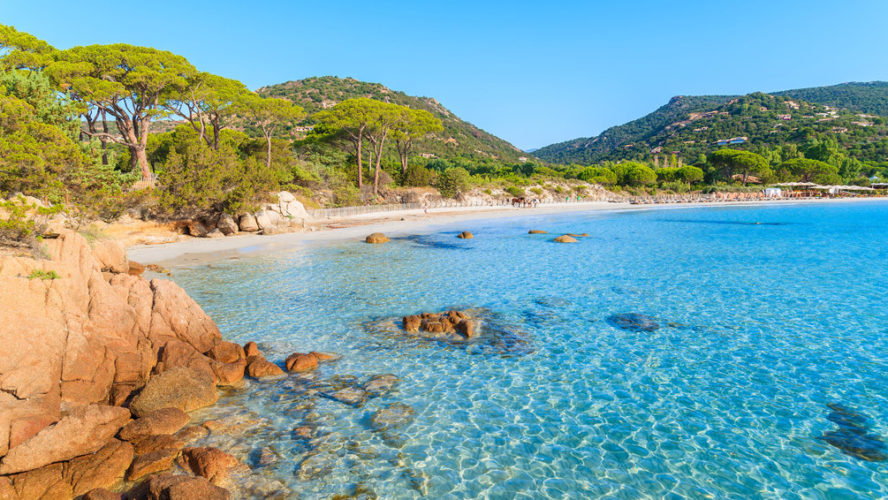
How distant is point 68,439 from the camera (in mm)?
5562

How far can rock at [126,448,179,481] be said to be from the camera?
17.7ft

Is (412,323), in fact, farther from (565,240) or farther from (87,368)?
(565,240)

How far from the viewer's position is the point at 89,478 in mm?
5172

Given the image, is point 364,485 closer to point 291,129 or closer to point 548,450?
point 548,450

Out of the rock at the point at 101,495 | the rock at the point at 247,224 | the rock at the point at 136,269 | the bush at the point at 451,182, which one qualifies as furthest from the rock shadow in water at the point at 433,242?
the bush at the point at 451,182

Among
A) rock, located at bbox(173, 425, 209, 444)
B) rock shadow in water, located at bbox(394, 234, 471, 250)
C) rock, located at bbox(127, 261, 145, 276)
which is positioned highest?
rock, located at bbox(127, 261, 145, 276)

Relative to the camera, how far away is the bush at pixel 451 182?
5244 centimetres

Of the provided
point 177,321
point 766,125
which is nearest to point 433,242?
point 177,321

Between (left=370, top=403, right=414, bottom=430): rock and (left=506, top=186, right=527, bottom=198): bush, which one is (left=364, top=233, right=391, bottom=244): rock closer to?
(left=370, top=403, right=414, bottom=430): rock

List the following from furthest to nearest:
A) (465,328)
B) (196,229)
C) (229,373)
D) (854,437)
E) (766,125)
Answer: (766,125), (196,229), (465,328), (229,373), (854,437)

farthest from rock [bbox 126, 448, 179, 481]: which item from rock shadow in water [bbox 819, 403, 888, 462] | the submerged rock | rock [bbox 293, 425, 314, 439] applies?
the submerged rock

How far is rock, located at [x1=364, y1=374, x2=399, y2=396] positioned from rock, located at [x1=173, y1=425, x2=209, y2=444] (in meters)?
2.56

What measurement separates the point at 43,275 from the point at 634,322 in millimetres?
12896

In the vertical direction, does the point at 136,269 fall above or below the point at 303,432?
above
